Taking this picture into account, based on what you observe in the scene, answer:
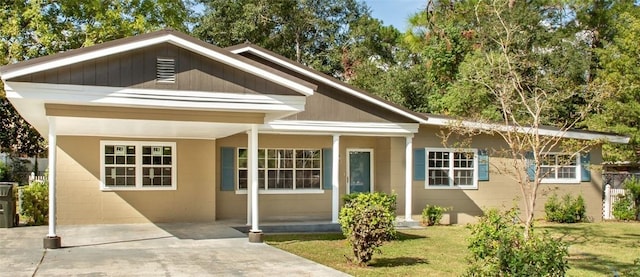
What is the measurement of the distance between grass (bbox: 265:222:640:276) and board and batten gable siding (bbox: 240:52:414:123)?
2.87 metres

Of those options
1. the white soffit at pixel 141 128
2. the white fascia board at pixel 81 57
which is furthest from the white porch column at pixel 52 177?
the white fascia board at pixel 81 57

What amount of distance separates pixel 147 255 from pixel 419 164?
8.71 meters

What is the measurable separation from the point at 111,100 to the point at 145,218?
594 cm

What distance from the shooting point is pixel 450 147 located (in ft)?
53.5

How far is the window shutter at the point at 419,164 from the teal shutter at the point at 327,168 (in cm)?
221

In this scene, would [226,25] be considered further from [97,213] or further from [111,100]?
[111,100]

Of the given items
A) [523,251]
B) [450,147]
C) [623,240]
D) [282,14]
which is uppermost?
[282,14]

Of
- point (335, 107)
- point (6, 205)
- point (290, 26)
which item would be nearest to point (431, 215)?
point (335, 107)

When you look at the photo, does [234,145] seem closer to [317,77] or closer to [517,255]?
[317,77]

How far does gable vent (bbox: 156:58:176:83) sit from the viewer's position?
32.6 ft

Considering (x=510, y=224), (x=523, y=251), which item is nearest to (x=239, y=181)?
(x=510, y=224)

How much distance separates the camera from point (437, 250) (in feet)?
38.5

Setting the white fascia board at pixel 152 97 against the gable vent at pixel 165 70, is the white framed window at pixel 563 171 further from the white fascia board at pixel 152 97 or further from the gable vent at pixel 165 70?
the gable vent at pixel 165 70

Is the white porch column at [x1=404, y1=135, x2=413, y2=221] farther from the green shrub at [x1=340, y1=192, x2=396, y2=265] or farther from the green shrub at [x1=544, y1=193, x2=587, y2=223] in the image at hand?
the green shrub at [x1=340, y1=192, x2=396, y2=265]
